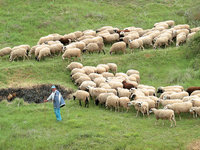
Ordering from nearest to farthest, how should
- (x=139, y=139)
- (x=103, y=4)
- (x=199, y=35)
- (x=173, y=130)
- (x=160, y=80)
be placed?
1. (x=139, y=139)
2. (x=173, y=130)
3. (x=160, y=80)
4. (x=199, y=35)
5. (x=103, y=4)

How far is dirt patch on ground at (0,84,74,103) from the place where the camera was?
60.9ft

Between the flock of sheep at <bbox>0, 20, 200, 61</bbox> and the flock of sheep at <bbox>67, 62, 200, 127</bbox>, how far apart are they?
304 centimetres

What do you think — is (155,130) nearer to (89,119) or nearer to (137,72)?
(89,119)

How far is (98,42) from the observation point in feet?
82.0

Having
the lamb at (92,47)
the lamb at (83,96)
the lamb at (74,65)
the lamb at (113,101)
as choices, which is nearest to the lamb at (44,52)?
the lamb at (74,65)

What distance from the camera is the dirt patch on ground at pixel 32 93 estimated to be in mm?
18562

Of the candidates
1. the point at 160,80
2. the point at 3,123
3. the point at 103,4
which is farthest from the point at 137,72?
the point at 103,4

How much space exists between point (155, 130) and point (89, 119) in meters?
3.13

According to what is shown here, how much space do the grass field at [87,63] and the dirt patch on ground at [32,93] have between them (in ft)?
2.17

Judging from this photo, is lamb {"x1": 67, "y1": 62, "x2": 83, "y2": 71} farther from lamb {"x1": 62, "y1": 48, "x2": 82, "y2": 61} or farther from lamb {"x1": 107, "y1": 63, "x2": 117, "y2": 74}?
lamb {"x1": 107, "y1": 63, "x2": 117, "y2": 74}

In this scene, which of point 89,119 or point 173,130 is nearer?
point 173,130

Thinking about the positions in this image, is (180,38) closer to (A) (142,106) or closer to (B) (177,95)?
(B) (177,95)

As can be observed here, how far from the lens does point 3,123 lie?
15094 mm

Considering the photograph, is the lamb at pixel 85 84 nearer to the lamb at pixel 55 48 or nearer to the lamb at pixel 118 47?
the lamb at pixel 55 48
